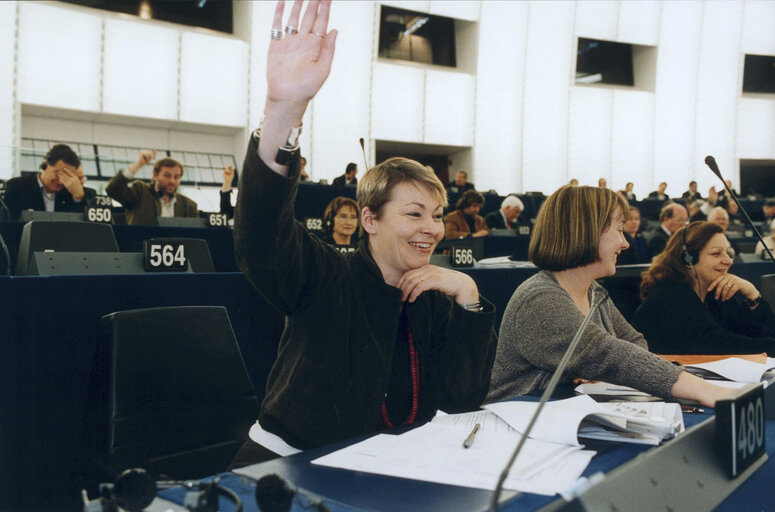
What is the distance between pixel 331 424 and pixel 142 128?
1142cm

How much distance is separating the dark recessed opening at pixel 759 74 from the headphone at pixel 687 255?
1648 cm

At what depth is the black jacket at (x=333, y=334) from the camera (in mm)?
1096

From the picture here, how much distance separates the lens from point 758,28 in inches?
603

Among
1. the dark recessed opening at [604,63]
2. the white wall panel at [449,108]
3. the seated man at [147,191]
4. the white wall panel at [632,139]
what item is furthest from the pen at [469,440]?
the dark recessed opening at [604,63]

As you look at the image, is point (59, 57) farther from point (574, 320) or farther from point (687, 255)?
point (574, 320)


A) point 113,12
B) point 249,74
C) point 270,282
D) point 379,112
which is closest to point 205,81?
point 249,74

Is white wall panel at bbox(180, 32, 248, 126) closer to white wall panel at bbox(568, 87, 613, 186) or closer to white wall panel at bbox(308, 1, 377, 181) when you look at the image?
white wall panel at bbox(308, 1, 377, 181)

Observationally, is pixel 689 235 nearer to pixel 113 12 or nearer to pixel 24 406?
pixel 24 406

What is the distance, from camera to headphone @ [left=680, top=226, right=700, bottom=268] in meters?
2.57

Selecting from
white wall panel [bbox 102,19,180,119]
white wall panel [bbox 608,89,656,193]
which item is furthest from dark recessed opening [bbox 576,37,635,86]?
white wall panel [bbox 102,19,180,119]

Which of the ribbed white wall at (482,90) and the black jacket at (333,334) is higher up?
the ribbed white wall at (482,90)

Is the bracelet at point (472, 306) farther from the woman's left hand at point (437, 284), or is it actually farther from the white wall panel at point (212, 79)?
the white wall panel at point (212, 79)

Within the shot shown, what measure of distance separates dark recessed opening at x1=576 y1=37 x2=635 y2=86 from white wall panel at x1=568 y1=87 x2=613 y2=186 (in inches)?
38.0

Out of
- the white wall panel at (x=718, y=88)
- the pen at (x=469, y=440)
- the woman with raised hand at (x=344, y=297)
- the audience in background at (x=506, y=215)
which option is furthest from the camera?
the white wall panel at (x=718, y=88)
